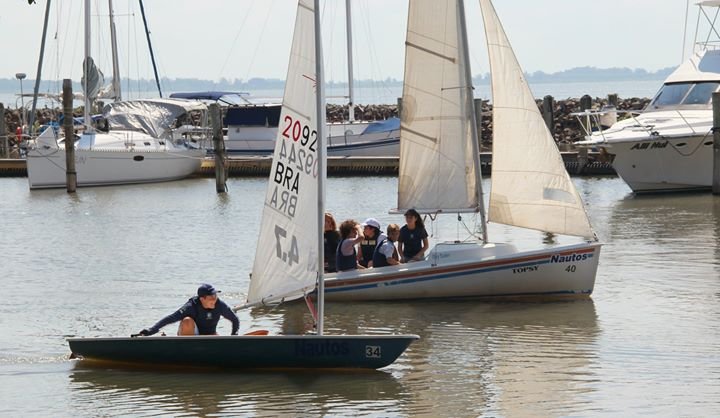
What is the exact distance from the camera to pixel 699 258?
2545cm

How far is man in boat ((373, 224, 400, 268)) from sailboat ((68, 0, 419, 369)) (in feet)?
14.5

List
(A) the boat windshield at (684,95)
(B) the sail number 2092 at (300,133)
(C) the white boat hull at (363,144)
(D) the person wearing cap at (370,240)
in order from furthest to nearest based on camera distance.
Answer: (C) the white boat hull at (363,144) → (A) the boat windshield at (684,95) → (D) the person wearing cap at (370,240) → (B) the sail number 2092 at (300,133)

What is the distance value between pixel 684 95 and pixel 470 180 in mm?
17295

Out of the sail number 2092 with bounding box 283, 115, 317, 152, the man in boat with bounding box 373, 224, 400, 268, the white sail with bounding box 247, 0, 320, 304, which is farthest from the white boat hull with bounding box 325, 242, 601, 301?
the sail number 2092 with bounding box 283, 115, 317, 152

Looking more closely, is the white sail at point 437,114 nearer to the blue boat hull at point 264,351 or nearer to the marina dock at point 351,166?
the blue boat hull at point 264,351

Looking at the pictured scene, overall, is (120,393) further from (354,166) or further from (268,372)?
(354,166)

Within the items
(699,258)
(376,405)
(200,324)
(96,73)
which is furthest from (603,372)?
(96,73)

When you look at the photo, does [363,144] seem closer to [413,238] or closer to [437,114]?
[437,114]

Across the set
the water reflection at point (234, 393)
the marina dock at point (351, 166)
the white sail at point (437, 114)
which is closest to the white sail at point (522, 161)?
the white sail at point (437, 114)

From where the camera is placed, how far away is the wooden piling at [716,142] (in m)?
33.7

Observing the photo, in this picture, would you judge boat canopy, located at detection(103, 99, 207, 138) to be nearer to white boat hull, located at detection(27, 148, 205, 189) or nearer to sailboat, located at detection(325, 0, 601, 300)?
white boat hull, located at detection(27, 148, 205, 189)

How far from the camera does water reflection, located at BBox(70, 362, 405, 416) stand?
49.6 ft

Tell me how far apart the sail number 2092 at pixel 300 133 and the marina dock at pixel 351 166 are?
2506 cm

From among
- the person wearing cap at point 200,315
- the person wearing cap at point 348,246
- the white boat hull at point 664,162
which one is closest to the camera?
the person wearing cap at point 200,315
